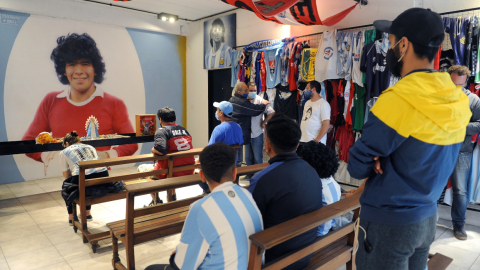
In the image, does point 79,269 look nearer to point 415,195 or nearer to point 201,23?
point 415,195

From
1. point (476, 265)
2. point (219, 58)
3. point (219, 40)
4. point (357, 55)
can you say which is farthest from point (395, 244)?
point (219, 40)

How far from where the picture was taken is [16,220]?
11.7 ft

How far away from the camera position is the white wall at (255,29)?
3.85 metres

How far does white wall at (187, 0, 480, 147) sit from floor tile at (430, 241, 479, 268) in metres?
2.59

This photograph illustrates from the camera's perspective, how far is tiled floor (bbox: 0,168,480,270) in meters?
2.64

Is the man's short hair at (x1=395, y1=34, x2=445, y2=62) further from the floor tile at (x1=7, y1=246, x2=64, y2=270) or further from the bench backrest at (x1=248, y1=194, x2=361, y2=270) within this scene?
the floor tile at (x1=7, y1=246, x2=64, y2=270)

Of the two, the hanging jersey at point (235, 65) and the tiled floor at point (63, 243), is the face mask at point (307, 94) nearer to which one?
the hanging jersey at point (235, 65)

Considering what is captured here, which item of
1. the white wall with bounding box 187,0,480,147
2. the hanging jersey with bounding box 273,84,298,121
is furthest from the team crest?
the hanging jersey with bounding box 273,84,298,121

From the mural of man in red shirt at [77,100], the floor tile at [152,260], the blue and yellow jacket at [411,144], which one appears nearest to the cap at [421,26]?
the blue and yellow jacket at [411,144]

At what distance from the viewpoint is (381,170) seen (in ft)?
3.54

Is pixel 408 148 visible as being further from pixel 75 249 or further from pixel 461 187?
pixel 75 249

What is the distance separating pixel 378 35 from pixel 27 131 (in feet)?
19.1

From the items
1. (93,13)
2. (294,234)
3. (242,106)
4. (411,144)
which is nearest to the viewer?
(411,144)

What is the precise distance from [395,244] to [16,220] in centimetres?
404
